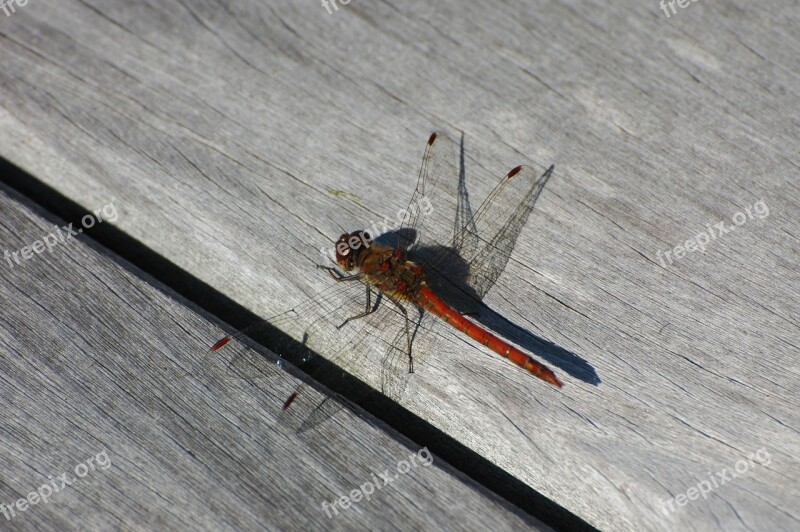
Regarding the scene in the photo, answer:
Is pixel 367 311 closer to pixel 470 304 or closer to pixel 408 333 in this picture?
pixel 408 333

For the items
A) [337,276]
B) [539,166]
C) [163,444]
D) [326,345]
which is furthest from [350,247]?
[163,444]

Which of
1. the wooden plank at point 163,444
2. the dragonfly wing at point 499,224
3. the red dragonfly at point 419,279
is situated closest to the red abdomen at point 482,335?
the red dragonfly at point 419,279

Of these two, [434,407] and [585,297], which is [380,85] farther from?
[434,407]

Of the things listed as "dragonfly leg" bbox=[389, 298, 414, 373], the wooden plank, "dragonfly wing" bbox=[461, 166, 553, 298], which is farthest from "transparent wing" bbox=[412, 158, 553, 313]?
the wooden plank

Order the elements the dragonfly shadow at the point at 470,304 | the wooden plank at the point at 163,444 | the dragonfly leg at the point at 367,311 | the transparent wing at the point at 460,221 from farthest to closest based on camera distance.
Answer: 1. the transparent wing at the point at 460,221
2. the dragonfly leg at the point at 367,311
3. the dragonfly shadow at the point at 470,304
4. the wooden plank at the point at 163,444

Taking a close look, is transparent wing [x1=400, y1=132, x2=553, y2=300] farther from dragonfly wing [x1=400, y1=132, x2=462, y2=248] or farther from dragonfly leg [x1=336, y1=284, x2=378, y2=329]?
dragonfly leg [x1=336, y1=284, x2=378, y2=329]

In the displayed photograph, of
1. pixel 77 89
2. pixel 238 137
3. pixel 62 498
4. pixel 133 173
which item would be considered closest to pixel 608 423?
pixel 62 498

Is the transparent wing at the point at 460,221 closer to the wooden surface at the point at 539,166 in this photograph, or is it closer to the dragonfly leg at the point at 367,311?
the wooden surface at the point at 539,166
